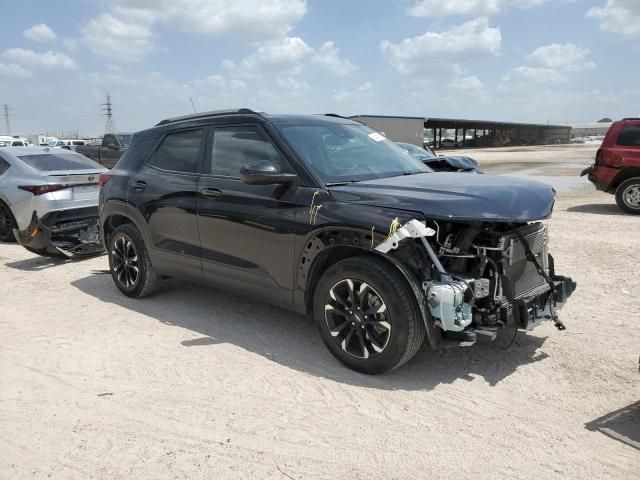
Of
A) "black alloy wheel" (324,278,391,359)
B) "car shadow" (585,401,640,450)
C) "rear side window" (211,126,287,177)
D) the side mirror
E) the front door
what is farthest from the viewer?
"rear side window" (211,126,287,177)

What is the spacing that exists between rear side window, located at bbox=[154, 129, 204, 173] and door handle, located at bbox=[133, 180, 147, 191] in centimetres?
24

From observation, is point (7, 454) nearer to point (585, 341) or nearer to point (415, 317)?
point (415, 317)

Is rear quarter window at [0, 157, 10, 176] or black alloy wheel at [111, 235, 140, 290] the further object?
rear quarter window at [0, 157, 10, 176]

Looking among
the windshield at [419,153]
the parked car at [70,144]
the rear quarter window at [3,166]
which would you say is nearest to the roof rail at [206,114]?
the rear quarter window at [3,166]

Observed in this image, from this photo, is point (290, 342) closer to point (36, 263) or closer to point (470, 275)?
point (470, 275)

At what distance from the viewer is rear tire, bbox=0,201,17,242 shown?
9.08m

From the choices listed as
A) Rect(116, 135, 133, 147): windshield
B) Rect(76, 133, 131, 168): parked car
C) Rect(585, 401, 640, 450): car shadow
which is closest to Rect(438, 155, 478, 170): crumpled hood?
Rect(585, 401, 640, 450): car shadow

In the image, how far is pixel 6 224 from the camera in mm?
9398

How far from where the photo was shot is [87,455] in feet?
10.3

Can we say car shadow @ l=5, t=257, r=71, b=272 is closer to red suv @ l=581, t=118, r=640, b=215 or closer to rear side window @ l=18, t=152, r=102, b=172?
rear side window @ l=18, t=152, r=102, b=172

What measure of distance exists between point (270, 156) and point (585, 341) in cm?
306

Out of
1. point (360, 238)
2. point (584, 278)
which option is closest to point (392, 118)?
point (584, 278)

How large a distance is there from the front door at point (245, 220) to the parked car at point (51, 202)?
3842 mm

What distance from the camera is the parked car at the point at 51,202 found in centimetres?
782
